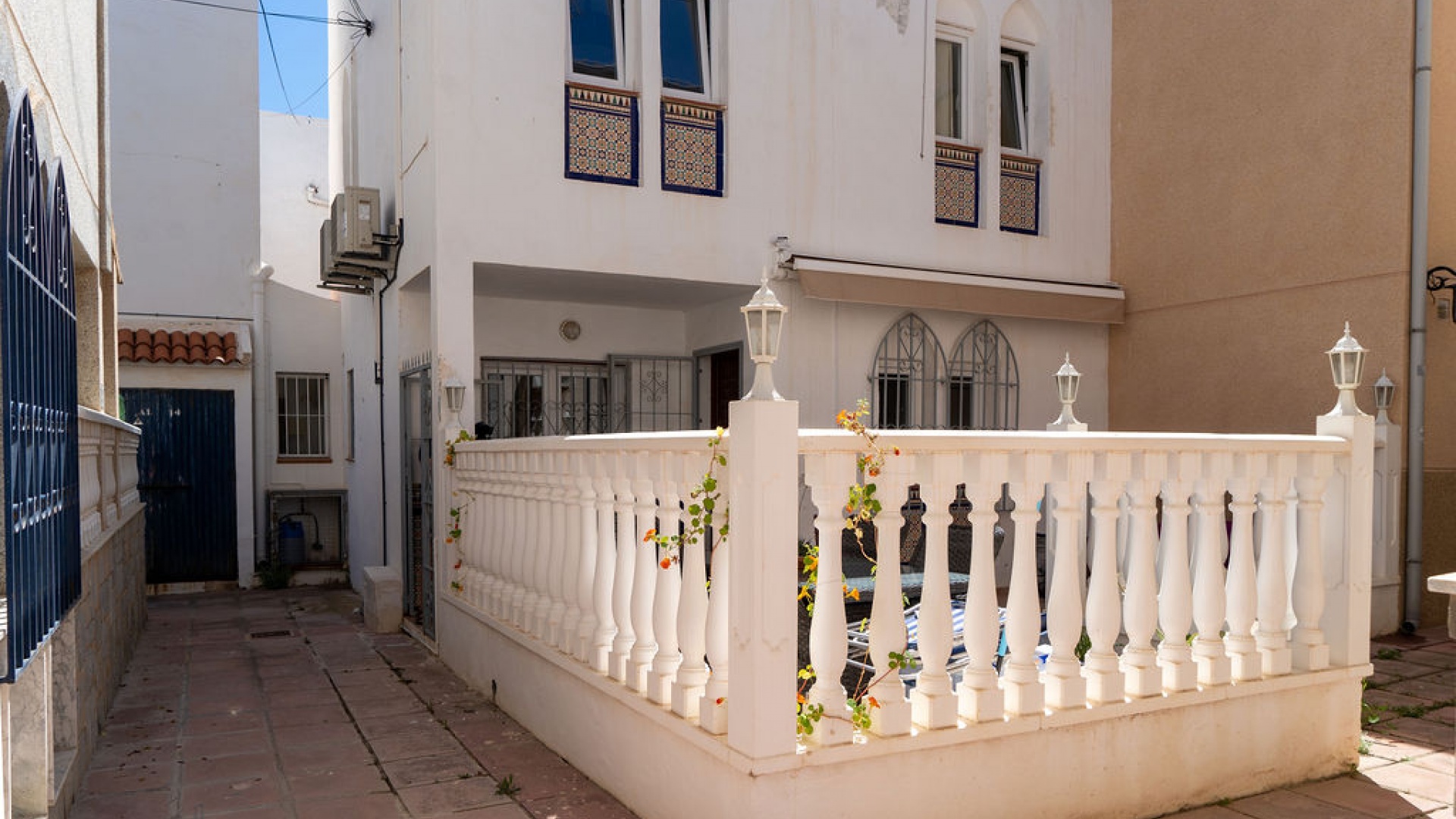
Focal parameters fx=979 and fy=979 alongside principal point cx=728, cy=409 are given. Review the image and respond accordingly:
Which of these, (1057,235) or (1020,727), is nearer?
(1020,727)

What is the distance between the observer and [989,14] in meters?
8.98

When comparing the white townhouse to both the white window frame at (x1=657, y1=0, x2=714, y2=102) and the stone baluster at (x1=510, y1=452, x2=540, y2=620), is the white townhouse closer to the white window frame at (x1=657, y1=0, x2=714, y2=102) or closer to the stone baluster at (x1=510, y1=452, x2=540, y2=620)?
the white window frame at (x1=657, y1=0, x2=714, y2=102)

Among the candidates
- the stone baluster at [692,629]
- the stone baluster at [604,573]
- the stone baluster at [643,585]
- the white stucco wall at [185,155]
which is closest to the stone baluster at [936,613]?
the stone baluster at [692,629]

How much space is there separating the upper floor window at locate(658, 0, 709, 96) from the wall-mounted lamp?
561cm

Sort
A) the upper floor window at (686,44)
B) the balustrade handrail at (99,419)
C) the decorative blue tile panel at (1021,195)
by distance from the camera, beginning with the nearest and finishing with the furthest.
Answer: the balustrade handrail at (99,419)
the upper floor window at (686,44)
the decorative blue tile panel at (1021,195)

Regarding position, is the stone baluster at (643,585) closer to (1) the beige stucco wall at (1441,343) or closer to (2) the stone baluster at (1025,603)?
(2) the stone baluster at (1025,603)

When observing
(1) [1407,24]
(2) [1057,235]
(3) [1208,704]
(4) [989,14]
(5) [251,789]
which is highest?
(4) [989,14]

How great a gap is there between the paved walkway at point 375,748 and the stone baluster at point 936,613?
1.22m

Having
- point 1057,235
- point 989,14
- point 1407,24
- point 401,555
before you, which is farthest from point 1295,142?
point 401,555

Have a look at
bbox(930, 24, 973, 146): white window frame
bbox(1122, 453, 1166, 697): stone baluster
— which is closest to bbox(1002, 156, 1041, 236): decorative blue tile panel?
bbox(930, 24, 973, 146): white window frame

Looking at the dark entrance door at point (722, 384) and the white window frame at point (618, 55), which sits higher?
the white window frame at point (618, 55)

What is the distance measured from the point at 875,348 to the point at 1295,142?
12.3 ft

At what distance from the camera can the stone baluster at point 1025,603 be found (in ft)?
11.0

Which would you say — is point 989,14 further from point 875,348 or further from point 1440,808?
point 1440,808
